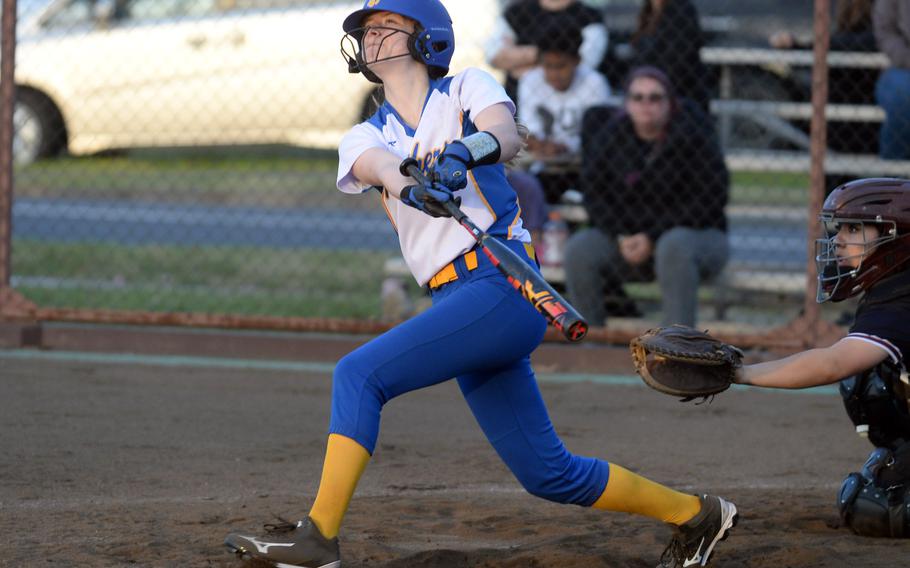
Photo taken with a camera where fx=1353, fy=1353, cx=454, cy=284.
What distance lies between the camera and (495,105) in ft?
12.5

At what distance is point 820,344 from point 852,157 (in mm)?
1508

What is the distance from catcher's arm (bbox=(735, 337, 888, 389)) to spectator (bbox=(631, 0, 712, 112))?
14.4 feet

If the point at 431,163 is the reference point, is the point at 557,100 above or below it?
above

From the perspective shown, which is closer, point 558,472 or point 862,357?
point 558,472

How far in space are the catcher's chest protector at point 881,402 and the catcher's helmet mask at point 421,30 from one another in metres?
1.66

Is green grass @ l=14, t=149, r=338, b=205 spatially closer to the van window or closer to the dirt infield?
the van window

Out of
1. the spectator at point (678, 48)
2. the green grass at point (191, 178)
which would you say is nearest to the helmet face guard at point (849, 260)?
the spectator at point (678, 48)

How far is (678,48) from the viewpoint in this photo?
26.9ft

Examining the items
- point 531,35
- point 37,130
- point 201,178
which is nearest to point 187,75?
point 37,130

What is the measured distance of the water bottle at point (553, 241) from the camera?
7973mm

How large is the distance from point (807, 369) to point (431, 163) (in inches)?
47.5

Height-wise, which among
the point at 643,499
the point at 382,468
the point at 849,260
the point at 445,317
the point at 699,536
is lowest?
the point at 382,468

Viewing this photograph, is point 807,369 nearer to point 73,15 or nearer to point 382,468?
point 382,468

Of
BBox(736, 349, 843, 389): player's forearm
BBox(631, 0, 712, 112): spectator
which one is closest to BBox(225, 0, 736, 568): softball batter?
BBox(736, 349, 843, 389): player's forearm
